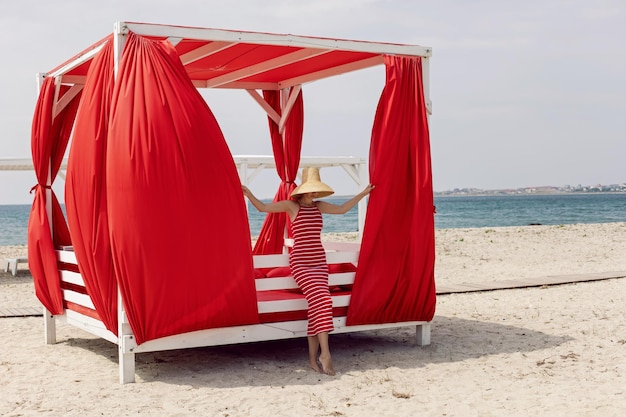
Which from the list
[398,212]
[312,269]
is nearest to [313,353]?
[312,269]

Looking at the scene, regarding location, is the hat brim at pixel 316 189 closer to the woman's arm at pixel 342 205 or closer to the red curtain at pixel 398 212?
the woman's arm at pixel 342 205

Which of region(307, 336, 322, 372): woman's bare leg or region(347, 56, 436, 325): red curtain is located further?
region(347, 56, 436, 325): red curtain

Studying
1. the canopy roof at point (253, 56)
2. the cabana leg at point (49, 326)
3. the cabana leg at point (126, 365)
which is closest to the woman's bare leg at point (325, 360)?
the cabana leg at point (126, 365)

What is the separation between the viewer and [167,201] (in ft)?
17.9

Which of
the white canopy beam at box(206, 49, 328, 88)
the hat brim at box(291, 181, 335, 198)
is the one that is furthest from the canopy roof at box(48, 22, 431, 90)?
the hat brim at box(291, 181, 335, 198)

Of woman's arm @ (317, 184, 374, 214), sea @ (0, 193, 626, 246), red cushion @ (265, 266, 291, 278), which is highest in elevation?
woman's arm @ (317, 184, 374, 214)

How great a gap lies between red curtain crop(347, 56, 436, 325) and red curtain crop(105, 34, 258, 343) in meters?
1.14

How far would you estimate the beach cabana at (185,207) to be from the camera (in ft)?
18.0

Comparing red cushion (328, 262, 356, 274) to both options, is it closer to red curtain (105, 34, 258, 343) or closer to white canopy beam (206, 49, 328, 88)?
red curtain (105, 34, 258, 343)

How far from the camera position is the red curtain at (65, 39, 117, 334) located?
5715 mm

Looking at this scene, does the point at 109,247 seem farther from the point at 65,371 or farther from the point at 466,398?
the point at 466,398

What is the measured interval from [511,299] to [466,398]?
4.33 meters

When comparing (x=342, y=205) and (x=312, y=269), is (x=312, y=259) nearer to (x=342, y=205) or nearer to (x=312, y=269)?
(x=312, y=269)

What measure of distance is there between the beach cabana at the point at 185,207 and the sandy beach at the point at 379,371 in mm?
292
